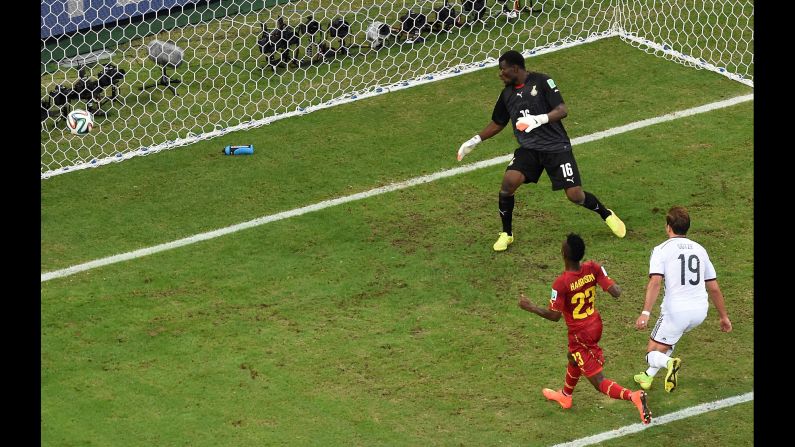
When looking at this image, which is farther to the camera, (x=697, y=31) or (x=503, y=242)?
(x=697, y=31)

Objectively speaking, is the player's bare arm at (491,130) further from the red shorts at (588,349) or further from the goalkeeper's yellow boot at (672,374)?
the goalkeeper's yellow boot at (672,374)

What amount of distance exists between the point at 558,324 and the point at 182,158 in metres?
5.79

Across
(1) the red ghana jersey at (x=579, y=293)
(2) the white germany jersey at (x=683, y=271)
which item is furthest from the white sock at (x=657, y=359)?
(1) the red ghana jersey at (x=579, y=293)

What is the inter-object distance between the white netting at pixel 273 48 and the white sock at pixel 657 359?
726cm

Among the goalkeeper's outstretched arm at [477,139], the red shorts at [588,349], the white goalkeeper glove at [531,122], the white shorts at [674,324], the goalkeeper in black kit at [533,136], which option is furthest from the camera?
the goalkeeper's outstretched arm at [477,139]

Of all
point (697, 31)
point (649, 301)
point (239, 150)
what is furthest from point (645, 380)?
point (697, 31)

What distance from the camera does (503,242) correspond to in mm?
15227

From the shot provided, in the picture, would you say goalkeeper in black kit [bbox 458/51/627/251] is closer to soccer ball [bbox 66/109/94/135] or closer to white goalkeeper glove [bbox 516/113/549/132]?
white goalkeeper glove [bbox 516/113/549/132]

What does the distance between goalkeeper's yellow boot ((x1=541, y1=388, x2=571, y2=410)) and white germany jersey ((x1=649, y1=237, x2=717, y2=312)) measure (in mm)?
1172

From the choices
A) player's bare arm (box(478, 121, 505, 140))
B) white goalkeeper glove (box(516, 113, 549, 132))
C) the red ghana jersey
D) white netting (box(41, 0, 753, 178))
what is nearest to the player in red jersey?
the red ghana jersey

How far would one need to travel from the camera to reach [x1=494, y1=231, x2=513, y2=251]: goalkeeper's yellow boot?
49.9 ft

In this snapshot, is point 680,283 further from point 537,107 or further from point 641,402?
point 537,107

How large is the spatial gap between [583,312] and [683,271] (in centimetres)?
95

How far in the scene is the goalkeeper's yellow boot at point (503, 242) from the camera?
15.2 meters
